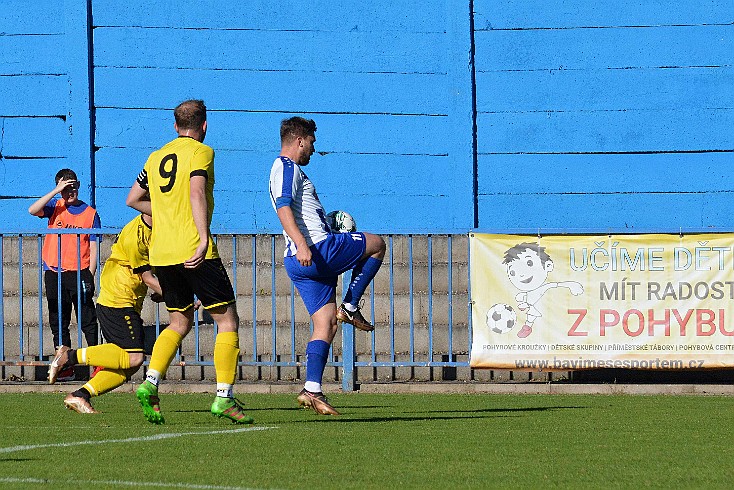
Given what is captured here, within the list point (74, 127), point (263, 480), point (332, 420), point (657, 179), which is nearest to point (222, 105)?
point (74, 127)

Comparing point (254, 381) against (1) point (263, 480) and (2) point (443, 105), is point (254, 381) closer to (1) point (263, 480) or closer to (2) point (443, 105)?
(2) point (443, 105)

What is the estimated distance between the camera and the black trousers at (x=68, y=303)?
12844 millimetres

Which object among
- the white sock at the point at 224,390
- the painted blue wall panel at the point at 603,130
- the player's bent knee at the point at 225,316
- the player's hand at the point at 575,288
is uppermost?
the painted blue wall panel at the point at 603,130

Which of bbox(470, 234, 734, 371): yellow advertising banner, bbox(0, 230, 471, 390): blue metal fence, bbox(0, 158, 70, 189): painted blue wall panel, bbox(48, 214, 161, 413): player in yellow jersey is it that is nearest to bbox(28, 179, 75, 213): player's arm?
bbox(0, 230, 471, 390): blue metal fence

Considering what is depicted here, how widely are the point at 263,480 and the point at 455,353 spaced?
762 centimetres

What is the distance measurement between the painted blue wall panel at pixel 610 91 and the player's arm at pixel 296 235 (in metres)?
6.04

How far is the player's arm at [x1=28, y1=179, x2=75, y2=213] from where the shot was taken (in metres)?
13.2

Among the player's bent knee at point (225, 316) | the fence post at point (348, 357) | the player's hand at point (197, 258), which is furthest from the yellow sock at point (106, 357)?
the fence post at point (348, 357)

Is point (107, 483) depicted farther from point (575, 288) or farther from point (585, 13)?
point (585, 13)

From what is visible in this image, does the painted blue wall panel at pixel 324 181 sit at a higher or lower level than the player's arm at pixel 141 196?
higher

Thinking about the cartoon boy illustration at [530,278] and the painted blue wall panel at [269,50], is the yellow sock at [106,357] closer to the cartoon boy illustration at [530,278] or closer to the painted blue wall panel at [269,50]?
the cartoon boy illustration at [530,278]

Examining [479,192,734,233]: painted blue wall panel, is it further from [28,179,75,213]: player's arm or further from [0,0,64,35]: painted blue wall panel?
[0,0,64,35]: painted blue wall panel

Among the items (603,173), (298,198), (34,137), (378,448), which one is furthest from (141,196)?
(603,173)

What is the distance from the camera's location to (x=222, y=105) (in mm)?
14461
